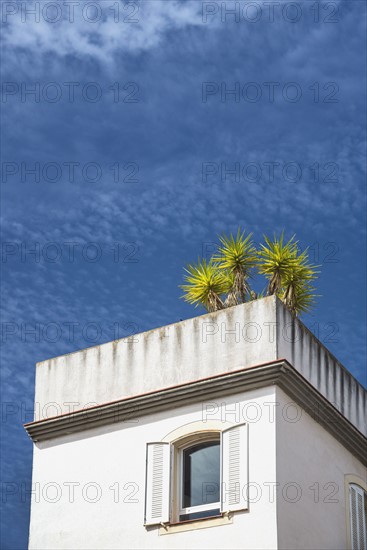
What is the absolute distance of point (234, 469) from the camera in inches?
843

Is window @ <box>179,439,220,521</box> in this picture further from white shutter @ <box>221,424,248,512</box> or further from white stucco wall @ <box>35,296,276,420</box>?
white stucco wall @ <box>35,296,276,420</box>

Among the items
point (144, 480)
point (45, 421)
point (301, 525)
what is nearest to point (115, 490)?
point (144, 480)

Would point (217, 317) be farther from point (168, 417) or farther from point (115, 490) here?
point (115, 490)

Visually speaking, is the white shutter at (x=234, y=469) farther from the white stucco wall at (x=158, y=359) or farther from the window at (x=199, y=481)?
the white stucco wall at (x=158, y=359)

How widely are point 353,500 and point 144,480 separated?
13.9 ft

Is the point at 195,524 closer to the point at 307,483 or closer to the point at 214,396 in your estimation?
the point at 307,483

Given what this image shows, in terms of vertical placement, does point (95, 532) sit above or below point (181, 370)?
below

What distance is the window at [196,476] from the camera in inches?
841

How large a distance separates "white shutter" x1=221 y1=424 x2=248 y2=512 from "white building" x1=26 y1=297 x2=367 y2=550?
2cm

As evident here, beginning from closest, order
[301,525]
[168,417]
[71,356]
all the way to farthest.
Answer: [301,525] < [168,417] < [71,356]

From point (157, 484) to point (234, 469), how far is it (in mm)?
1640

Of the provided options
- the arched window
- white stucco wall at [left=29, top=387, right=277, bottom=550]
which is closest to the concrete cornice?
white stucco wall at [left=29, top=387, right=277, bottom=550]

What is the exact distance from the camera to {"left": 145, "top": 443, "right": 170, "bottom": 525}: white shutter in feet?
71.7

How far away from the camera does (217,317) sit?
2309 centimetres
